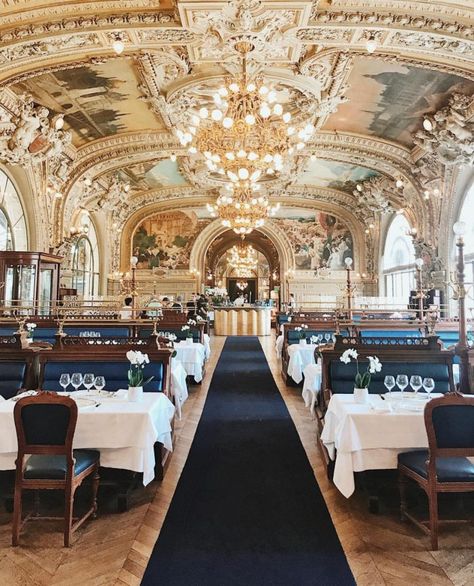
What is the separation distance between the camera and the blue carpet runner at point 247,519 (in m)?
2.35

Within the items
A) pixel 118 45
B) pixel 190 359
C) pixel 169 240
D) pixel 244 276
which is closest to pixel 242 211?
pixel 190 359

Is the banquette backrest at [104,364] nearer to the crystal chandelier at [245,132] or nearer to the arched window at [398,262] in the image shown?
the crystal chandelier at [245,132]

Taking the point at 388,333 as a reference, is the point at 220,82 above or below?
above

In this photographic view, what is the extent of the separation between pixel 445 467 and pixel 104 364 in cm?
320

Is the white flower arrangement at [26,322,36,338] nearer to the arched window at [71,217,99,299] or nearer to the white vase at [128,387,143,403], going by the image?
the white vase at [128,387,143,403]

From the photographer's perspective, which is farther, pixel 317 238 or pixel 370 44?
pixel 317 238

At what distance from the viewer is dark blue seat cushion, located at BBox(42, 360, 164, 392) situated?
13.4 ft

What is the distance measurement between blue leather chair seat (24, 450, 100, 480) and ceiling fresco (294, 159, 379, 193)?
43.8 feet

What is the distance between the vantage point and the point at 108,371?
4.21 metres

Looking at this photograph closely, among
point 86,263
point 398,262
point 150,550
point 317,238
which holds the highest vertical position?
point 317,238

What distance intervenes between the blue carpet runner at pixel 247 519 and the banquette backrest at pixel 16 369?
6.13 ft

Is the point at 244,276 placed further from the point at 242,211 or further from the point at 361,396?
the point at 361,396

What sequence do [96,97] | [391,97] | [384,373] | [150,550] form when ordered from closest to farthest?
[150,550] < [384,373] < [391,97] < [96,97]

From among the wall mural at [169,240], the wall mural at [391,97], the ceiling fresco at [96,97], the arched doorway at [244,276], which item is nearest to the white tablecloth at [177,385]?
the ceiling fresco at [96,97]
